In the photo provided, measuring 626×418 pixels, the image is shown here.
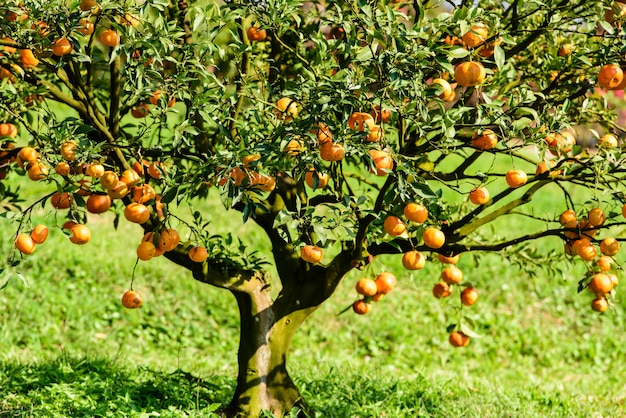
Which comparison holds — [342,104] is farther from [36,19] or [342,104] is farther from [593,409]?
[593,409]

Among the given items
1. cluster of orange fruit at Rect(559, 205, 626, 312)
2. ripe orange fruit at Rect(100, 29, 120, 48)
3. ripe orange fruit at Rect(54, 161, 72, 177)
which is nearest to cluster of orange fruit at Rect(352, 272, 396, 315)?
cluster of orange fruit at Rect(559, 205, 626, 312)

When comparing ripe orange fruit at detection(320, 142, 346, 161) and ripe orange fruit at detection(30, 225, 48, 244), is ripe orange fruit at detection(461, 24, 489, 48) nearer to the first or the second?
ripe orange fruit at detection(320, 142, 346, 161)

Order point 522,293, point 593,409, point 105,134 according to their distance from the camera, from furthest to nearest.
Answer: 1. point 522,293
2. point 593,409
3. point 105,134

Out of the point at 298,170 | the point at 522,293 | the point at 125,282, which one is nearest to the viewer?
the point at 298,170

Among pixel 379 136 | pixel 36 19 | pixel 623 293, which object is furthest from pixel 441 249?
pixel 623 293

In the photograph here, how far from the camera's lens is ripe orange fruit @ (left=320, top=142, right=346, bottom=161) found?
2545mm

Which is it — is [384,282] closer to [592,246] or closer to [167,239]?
[592,246]

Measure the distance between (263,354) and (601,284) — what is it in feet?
5.44

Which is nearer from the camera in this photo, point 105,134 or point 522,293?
point 105,134

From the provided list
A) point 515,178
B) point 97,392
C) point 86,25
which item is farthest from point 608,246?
point 97,392

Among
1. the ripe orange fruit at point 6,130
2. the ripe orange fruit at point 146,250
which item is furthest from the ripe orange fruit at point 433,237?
the ripe orange fruit at point 6,130

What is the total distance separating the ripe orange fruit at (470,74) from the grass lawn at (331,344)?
1.61 meters

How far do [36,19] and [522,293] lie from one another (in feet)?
20.0

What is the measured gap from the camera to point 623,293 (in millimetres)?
7695
